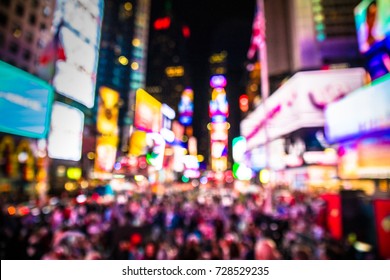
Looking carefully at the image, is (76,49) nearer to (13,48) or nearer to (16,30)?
(13,48)

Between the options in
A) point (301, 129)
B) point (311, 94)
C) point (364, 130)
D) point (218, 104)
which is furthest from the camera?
point (218, 104)

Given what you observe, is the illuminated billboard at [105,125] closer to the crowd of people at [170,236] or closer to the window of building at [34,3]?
the crowd of people at [170,236]

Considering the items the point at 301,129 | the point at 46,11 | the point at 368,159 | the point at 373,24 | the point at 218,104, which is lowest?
the point at 368,159

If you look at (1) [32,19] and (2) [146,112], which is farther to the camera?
(1) [32,19]

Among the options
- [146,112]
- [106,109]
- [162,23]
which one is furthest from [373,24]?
[162,23]

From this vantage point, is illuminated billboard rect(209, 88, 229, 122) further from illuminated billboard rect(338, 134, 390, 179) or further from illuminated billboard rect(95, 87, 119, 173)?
illuminated billboard rect(95, 87, 119, 173)

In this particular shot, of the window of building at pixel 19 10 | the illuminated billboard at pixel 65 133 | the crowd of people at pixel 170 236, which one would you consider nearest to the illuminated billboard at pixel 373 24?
the crowd of people at pixel 170 236

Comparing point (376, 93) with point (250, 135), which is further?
point (250, 135)
